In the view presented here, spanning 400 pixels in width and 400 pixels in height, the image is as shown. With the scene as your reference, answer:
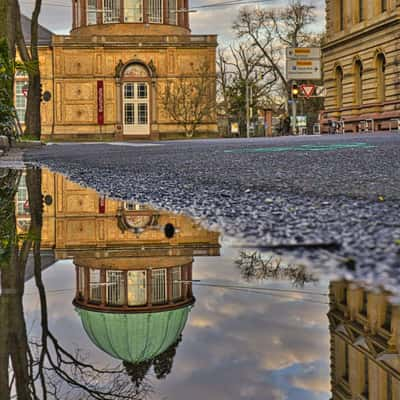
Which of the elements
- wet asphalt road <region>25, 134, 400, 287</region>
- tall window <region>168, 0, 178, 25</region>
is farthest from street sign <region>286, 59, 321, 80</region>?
wet asphalt road <region>25, 134, 400, 287</region>

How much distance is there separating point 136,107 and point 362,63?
16.0 meters

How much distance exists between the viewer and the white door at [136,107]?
44656 mm

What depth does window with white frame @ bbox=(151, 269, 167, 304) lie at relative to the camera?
1.49 m

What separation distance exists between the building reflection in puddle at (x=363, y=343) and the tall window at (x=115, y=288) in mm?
441

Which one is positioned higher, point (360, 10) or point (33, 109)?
point (360, 10)

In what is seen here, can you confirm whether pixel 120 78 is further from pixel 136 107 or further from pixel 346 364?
pixel 346 364

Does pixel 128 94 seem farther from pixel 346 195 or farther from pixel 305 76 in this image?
pixel 346 195

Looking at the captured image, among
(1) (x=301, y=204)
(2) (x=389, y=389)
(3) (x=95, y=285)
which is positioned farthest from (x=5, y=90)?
(2) (x=389, y=389)

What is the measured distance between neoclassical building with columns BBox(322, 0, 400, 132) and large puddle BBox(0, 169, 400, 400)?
2859 centimetres

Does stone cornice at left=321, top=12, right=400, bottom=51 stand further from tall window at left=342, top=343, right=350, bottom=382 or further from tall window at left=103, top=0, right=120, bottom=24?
tall window at left=342, top=343, right=350, bottom=382

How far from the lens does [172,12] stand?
4691 centimetres

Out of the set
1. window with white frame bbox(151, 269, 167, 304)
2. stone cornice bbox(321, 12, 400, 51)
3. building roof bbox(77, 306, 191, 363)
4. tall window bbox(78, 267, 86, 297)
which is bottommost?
building roof bbox(77, 306, 191, 363)

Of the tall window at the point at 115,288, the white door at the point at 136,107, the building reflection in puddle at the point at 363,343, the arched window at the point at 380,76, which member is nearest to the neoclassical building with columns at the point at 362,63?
the arched window at the point at 380,76

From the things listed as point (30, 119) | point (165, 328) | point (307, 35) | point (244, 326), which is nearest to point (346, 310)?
point (244, 326)
